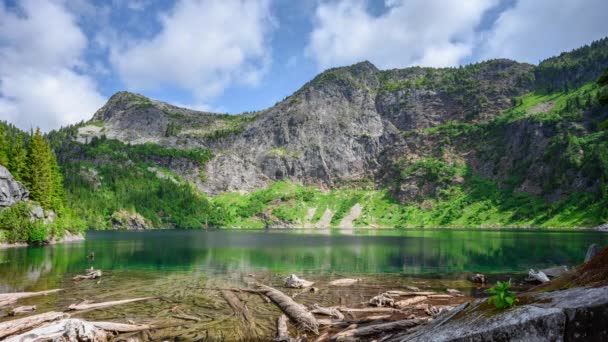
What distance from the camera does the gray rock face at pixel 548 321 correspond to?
368 inches

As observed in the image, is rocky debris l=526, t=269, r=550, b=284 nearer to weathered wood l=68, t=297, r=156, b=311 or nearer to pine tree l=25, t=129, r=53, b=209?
weathered wood l=68, t=297, r=156, b=311

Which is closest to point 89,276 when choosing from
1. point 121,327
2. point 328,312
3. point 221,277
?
point 221,277

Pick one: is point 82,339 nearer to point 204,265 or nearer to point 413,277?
point 413,277

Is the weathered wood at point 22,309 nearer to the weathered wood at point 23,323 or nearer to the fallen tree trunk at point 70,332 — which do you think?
the weathered wood at point 23,323

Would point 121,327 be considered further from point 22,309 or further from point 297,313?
point 297,313

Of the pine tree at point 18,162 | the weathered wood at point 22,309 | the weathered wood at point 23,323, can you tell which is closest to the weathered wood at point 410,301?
the weathered wood at point 23,323

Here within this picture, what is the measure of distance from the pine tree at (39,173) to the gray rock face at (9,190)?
545 cm

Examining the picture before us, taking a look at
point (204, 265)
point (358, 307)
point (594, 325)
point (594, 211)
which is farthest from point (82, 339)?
point (594, 211)

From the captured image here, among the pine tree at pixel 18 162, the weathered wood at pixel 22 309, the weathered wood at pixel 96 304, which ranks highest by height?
the pine tree at pixel 18 162

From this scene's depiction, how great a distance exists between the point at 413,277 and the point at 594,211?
199m

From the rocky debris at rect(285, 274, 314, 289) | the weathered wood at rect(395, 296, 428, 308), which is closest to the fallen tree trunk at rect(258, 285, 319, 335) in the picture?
the rocky debris at rect(285, 274, 314, 289)

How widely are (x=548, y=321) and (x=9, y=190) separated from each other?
129921 mm

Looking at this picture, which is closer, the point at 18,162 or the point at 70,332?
the point at 70,332

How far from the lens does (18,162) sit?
4454 inches
